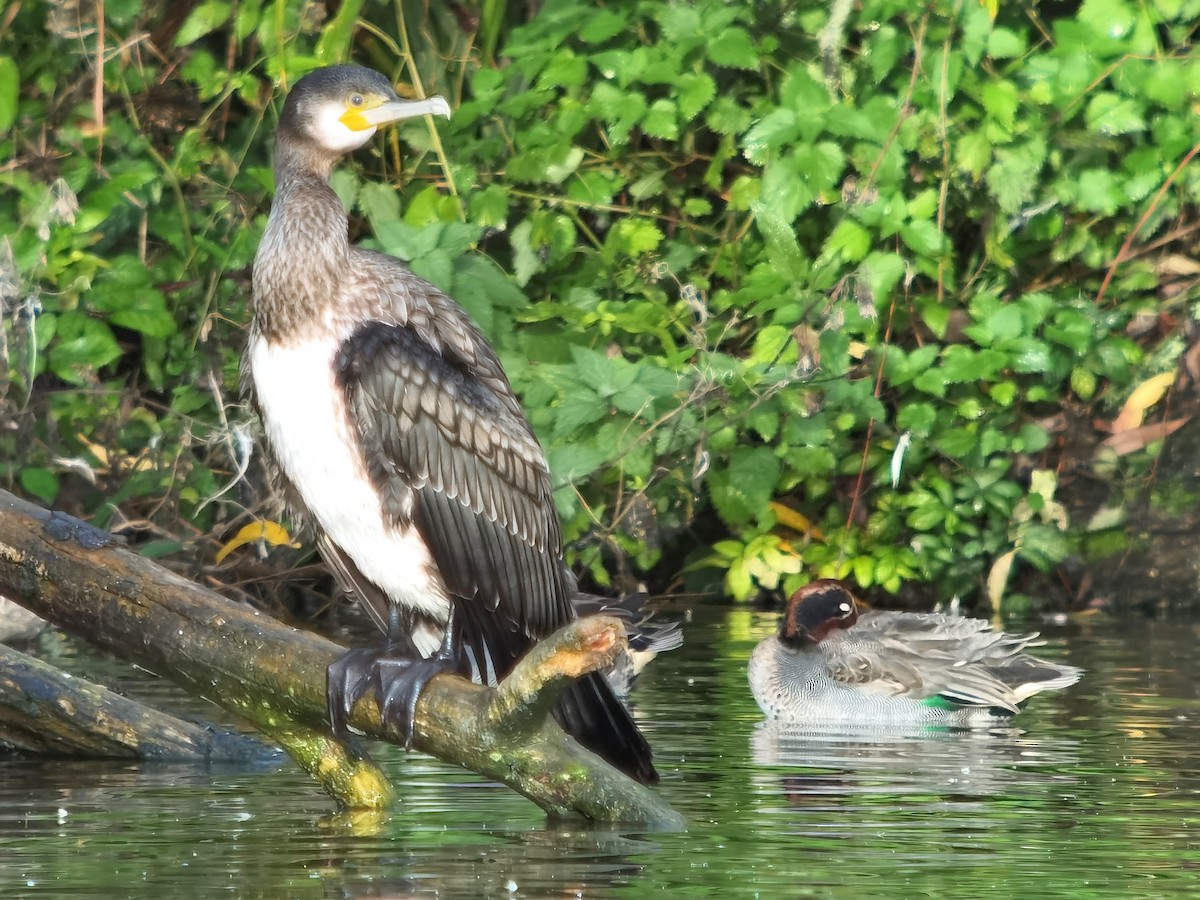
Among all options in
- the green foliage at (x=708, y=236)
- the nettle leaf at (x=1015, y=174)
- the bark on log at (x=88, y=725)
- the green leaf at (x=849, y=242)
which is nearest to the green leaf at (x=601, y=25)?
the green foliage at (x=708, y=236)

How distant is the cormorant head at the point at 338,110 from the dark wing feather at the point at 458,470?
80 centimetres

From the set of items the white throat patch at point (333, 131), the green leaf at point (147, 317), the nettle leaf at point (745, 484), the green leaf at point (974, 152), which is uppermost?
the green leaf at point (974, 152)

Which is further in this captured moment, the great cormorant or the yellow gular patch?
the yellow gular patch

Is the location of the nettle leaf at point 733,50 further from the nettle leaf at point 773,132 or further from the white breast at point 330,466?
the white breast at point 330,466

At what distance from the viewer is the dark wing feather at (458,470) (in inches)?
190

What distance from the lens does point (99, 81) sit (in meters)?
9.48

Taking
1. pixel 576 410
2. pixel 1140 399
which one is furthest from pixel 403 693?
pixel 1140 399

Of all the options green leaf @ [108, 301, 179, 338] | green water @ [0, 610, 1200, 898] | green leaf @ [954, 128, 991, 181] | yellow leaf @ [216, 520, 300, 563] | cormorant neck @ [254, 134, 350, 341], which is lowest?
green water @ [0, 610, 1200, 898]

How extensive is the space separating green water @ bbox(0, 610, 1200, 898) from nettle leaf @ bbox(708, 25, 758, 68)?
3.81m

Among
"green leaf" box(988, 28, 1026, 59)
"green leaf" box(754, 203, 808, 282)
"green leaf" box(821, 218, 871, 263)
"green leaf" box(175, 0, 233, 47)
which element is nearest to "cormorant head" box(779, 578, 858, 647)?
"green leaf" box(754, 203, 808, 282)

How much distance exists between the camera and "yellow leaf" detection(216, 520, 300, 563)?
8.62 meters

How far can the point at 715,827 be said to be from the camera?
444 cm

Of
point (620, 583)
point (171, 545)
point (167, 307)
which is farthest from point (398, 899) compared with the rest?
point (167, 307)

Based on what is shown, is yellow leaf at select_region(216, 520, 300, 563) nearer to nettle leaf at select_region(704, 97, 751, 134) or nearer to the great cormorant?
nettle leaf at select_region(704, 97, 751, 134)
